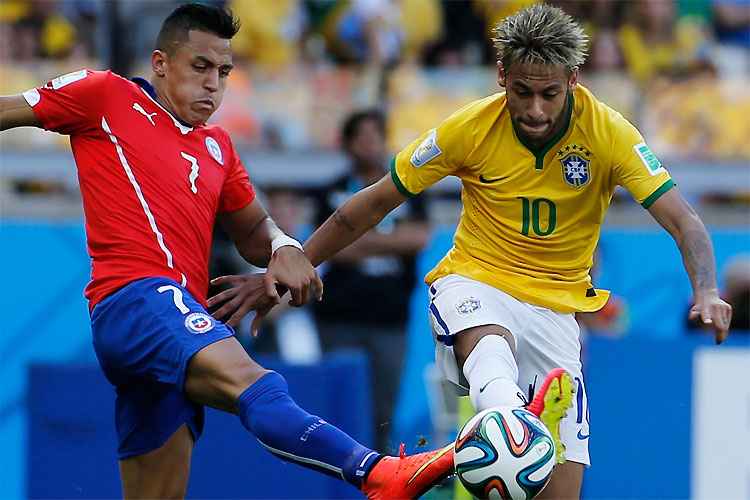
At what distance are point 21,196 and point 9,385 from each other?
137cm

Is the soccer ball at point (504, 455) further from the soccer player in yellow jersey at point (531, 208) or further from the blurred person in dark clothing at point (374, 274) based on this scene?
the blurred person in dark clothing at point (374, 274)

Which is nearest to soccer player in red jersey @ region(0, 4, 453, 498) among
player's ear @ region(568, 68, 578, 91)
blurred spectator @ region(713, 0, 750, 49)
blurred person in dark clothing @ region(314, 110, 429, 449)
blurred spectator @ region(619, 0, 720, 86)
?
player's ear @ region(568, 68, 578, 91)

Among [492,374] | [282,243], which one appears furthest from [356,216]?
[492,374]

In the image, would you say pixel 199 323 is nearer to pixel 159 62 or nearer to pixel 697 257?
pixel 159 62

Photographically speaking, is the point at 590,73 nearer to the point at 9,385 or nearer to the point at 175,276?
the point at 9,385

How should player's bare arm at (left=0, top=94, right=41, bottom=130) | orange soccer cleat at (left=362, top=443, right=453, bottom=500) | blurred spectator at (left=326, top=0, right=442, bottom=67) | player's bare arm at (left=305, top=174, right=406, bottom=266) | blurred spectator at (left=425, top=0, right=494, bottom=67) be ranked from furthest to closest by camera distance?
1. blurred spectator at (left=425, top=0, right=494, bottom=67)
2. blurred spectator at (left=326, top=0, right=442, bottom=67)
3. player's bare arm at (left=305, top=174, right=406, bottom=266)
4. player's bare arm at (left=0, top=94, right=41, bottom=130)
5. orange soccer cleat at (left=362, top=443, right=453, bottom=500)

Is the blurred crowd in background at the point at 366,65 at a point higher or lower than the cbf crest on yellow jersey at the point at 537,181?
higher

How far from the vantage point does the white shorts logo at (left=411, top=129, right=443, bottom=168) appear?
5859 millimetres

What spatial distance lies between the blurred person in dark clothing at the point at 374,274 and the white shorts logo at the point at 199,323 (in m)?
3.43

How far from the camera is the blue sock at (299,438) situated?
16.9 ft

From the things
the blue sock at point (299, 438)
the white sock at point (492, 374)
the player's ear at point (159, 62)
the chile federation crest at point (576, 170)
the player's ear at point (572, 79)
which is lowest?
the blue sock at point (299, 438)

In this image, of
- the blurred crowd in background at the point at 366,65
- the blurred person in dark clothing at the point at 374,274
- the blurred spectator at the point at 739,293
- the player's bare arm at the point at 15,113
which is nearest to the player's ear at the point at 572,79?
the player's bare arm at the point at 15,113

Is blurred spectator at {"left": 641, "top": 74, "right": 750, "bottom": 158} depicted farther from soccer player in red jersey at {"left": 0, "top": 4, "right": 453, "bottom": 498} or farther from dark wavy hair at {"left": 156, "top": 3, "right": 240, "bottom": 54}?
dark wavy hair at {"left": 156, "top": 3, "right": 240, "bottom": 54}

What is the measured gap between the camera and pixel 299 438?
16.9 ft
